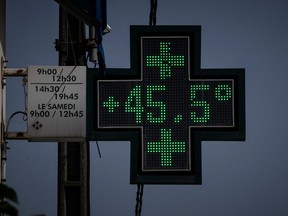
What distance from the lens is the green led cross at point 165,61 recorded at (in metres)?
13.3

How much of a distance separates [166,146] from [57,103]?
169cm

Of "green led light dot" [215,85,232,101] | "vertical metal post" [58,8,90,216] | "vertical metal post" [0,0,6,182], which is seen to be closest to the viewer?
"vertical metal post" [0,0,6,182]

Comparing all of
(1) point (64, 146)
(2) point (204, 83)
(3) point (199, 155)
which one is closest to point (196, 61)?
(2) point (204, 83)

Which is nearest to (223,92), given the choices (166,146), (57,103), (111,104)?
(166,146)

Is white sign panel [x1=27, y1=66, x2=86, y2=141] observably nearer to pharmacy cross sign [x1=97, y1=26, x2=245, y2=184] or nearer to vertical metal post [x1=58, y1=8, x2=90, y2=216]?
vertical metal post [x1=58, y1=8, x2=90, y2=216]

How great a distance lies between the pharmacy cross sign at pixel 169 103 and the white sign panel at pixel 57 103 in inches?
12.8

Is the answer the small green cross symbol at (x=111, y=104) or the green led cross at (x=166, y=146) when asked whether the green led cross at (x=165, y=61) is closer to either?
the small green cross symbol at (x=111, y=104)

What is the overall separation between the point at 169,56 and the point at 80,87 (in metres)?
1.37

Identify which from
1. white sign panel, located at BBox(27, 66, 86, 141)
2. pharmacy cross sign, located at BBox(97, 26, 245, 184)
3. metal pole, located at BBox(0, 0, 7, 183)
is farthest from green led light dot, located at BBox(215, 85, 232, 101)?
metal pole, located at BBox(0, 0, 7, 183)

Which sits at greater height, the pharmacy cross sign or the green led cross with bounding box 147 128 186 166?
the pharmacy cross sign

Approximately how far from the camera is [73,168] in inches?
525

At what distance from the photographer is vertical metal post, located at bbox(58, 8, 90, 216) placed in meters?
13.2

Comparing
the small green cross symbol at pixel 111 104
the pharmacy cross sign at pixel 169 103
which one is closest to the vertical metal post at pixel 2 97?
the pharmacy cross sign at pixel 169 103

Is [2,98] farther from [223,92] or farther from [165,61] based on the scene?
[223,92]
